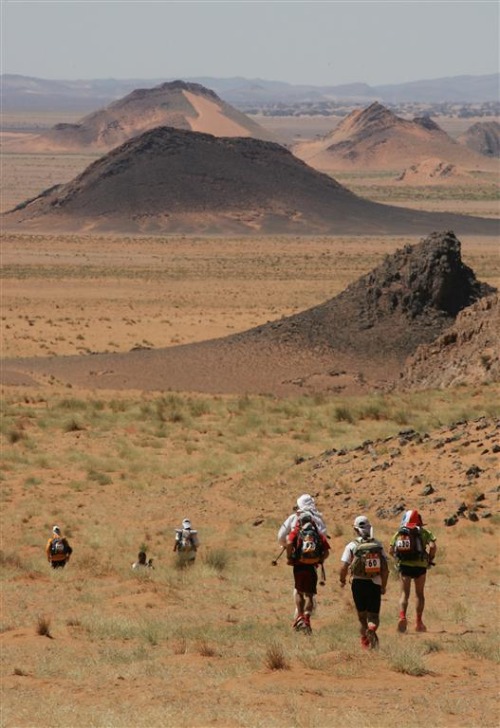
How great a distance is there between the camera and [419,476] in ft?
70.3

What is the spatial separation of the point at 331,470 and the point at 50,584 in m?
6.85

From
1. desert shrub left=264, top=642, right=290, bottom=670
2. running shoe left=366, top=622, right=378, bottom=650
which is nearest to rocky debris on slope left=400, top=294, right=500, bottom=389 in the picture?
running shoe left=366, top=622, right=378, bottom=650

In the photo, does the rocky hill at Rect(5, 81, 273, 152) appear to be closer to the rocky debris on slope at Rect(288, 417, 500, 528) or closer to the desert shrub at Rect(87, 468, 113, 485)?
the desert shrub at Rect(87, 468, 113, 485)

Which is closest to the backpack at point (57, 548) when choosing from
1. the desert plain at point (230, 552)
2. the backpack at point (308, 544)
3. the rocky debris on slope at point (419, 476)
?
the desert plain at point (230, 552)

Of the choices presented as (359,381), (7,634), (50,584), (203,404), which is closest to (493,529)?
(50,584)

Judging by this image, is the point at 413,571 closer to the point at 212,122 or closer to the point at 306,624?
the point at 306,624

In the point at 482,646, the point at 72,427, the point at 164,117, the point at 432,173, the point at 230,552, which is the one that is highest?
the point at 164,117

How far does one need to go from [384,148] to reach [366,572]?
171m

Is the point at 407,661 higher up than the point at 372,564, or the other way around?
the point at 372,564

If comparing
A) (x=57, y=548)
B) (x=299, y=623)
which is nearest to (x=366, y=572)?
(x=299, y=623)

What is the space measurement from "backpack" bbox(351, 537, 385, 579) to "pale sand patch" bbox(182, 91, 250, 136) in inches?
5807

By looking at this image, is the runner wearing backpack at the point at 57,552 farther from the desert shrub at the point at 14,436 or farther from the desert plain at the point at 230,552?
the desert shrub at the point at 14,436

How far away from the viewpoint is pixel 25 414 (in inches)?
1323

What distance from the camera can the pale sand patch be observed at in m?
162
